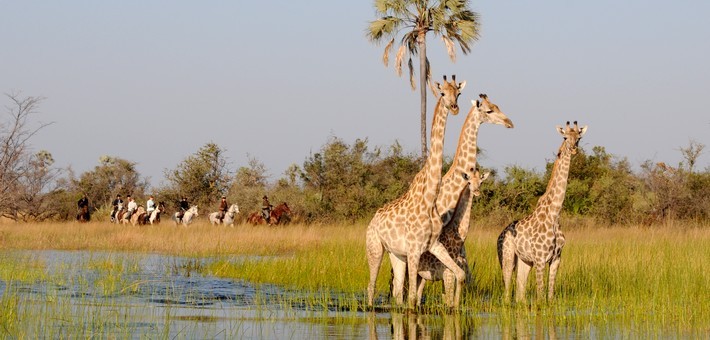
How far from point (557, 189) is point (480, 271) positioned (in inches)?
127

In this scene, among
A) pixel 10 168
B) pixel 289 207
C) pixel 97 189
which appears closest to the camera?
pixel 10 168

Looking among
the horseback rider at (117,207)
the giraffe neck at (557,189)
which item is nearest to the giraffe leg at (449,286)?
the giraffe neck at (557,189)

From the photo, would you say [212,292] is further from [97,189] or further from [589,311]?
[97,189]

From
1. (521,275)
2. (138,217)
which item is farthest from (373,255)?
(138,217)

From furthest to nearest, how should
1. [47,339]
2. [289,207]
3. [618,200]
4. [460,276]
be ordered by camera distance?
[289,207]
[618,200]
[460,276]
[47,339]

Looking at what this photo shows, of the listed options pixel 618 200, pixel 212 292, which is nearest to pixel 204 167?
pixel 618 200

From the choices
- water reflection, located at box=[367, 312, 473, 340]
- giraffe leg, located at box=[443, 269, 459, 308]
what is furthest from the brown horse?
water reflection, located at box=[367, 312, 473, 340]

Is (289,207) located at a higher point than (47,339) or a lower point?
higher

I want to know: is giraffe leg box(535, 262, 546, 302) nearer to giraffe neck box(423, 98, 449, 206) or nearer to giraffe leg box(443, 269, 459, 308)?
giraffe leg box(443, 269, 459, 308)

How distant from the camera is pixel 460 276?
37.5 ft

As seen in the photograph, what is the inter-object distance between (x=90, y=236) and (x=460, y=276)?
19.0m

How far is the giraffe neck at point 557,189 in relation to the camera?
12812 millimetres

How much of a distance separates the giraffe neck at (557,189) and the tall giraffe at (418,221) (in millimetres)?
1696

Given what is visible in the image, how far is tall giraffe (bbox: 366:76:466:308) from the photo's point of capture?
11.7 m
